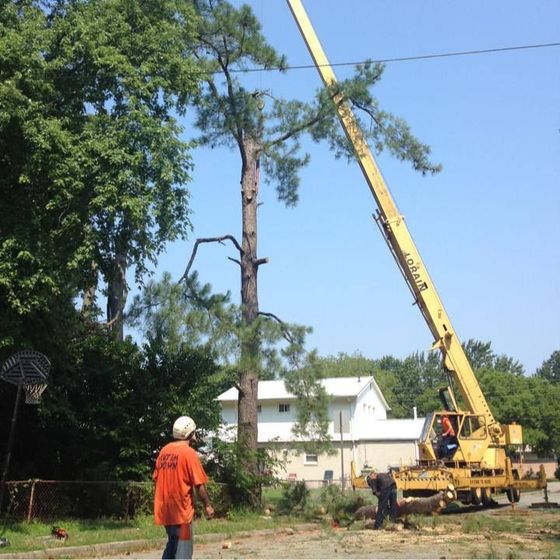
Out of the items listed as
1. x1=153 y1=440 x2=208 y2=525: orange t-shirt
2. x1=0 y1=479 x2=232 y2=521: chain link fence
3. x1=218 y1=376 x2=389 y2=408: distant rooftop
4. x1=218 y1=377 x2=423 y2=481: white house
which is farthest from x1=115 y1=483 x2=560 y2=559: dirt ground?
x1=218 y1=376 x2=389 y2=408: distant rooftop

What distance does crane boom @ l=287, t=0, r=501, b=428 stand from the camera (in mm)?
22344

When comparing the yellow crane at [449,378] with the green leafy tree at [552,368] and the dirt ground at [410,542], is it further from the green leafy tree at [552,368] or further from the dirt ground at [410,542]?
the green leafy tree at [552,368]

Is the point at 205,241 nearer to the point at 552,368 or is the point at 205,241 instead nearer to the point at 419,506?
the point at 419,506

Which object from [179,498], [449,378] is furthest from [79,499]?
[449,378]

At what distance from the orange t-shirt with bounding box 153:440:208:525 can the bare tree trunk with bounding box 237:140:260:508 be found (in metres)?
12.1

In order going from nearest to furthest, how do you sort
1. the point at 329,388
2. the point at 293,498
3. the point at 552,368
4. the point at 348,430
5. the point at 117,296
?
the point at 293,498 < the point at 117,296 < the point at 329,388 < the point at 348,430 < the point at 552,368

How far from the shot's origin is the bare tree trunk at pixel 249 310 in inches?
776

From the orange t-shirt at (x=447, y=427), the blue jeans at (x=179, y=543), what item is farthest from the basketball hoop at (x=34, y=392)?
the orange t-shirt at (x=447, y=427)

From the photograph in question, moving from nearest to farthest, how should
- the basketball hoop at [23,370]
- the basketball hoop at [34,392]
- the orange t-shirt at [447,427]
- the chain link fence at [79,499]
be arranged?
1. the basketball hoop at [23,370]
2. the basketball hoop at [34,392]
3. the chain link fence at [79,499]
4. the orange t-shirt at [447,427]

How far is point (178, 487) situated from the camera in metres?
7.34

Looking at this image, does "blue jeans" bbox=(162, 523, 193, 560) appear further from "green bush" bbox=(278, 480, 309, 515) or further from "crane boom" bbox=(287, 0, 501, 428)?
"crane boom" bbox=(287, 0, 501, 428)

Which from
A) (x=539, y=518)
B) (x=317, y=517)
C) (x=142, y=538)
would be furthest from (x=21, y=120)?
(x=539, y=518)

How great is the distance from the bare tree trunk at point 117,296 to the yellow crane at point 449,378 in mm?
7480

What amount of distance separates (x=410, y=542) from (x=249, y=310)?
8.85m
